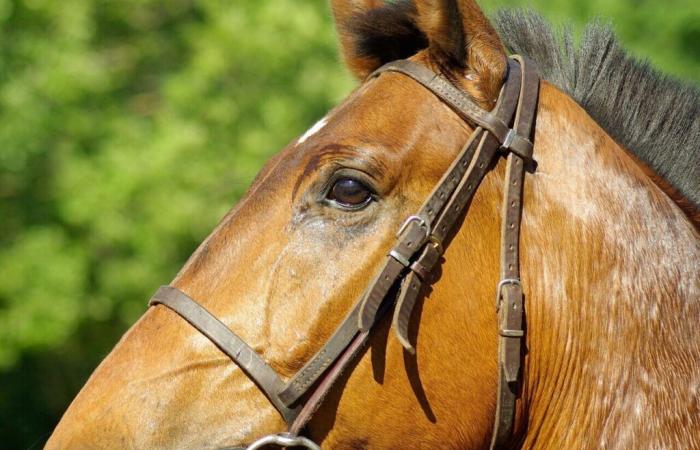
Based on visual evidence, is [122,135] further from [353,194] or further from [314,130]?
[353,194]

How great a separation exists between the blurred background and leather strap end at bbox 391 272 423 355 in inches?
335

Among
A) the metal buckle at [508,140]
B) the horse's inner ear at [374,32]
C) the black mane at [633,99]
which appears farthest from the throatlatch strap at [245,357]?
the black mane at [633,99]

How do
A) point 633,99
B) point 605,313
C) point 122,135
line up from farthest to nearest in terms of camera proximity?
point 122,135
point 633,99
point 605,313

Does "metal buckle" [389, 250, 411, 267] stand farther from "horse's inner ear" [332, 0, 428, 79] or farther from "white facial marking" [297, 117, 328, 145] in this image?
"horse's inner ear" [332, 0, 428, 79]

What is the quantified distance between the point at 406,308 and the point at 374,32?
118 cm

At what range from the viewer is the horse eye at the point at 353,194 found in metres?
3.18

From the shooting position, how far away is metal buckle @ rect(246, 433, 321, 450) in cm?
303

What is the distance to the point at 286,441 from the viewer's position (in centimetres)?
304

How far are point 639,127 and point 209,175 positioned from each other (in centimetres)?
892

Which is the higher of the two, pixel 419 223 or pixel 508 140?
pixel 508 140

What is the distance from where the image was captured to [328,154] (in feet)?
10.6

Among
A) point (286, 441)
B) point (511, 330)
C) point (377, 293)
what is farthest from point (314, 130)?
point (286, 441)

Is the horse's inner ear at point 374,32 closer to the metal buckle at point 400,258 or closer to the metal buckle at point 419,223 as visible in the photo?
the metal buckle at point 419,223

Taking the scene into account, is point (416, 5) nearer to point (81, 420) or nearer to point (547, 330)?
point (547, 330)
